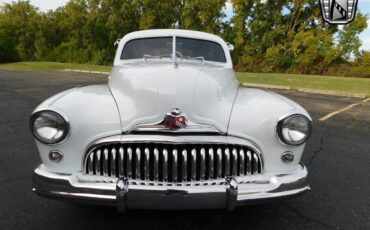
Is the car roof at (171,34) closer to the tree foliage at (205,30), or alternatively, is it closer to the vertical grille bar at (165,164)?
the vertical grille bar at (165,164)

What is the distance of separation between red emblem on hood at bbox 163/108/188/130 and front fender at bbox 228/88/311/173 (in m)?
0.34

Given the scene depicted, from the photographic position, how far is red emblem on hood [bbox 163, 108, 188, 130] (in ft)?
7.96

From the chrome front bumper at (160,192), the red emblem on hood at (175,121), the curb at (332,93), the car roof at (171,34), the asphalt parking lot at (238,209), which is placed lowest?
the curb at (332,93)

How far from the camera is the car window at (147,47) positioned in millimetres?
4023

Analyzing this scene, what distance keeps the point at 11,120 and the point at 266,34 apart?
2625 cm

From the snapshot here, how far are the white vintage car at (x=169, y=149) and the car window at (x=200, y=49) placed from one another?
1.35 metres

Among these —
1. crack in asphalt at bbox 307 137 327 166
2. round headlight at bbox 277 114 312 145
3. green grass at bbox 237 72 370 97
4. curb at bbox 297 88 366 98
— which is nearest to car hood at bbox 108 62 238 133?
Result: round headlight at bbox 277 114 312 145

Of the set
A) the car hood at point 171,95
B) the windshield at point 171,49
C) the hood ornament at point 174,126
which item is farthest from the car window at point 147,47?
the hood ornament at point 174,126

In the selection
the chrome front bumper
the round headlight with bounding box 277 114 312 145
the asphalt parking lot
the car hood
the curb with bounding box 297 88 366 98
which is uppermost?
the car hood

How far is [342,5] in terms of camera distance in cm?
1614

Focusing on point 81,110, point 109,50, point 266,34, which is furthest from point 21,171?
point 109,50

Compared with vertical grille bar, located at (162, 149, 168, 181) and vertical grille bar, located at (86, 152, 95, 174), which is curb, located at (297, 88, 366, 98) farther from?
vertical grille bar, located at (86, 152, 95, 174)

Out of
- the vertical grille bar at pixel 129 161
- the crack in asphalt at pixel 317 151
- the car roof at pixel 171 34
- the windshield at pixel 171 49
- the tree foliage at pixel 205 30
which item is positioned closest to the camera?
the vertical grille bar at pixel 129 161

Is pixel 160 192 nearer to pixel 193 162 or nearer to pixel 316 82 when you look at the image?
pixel 193 162
